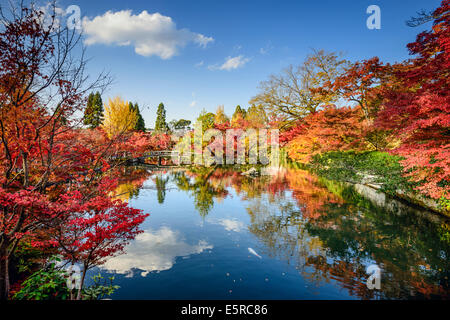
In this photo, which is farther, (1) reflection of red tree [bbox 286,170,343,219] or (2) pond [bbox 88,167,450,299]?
(1) reflection of red tree [bbox 286,170,343,219]

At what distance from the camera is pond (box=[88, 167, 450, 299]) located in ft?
13.2

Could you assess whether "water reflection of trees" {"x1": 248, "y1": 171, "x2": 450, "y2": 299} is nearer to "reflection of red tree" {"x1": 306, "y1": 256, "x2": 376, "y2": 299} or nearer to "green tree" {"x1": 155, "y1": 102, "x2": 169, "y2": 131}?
"reflection of red tree" {"x1": 306, "y1": 256, "x2": 376, "y2": 299}

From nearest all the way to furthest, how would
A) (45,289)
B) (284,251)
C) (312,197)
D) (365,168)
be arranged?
(45,289) → (284,251) → (312,197) → (365,168)

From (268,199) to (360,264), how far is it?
576 centimetres

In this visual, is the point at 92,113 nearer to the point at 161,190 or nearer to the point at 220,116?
the point at 161,190

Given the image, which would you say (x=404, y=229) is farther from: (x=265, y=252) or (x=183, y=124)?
(x=183, y=124)

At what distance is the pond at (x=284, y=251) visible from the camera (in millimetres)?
4035

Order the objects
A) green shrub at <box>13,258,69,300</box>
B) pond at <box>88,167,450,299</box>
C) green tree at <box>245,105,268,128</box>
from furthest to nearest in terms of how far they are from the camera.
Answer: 1. green tree at <box>245,105,268,128</box>
2. pond at <box>88,167,450,299</box>
3. green shrub at <box>13,258,69,300</box>

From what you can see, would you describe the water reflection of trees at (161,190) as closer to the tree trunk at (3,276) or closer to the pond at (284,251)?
the pond at (284,251)

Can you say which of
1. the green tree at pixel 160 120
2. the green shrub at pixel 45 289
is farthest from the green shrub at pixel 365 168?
the green tree at pixel 160 120

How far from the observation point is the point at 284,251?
543cm

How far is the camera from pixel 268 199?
10453 mm

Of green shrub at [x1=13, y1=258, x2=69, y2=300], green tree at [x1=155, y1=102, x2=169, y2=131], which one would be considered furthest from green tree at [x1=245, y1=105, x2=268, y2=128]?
green tree at [x1=155, y1=102, x2=169, y2=131]

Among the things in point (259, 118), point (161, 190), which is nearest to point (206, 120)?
point (259, 118)
